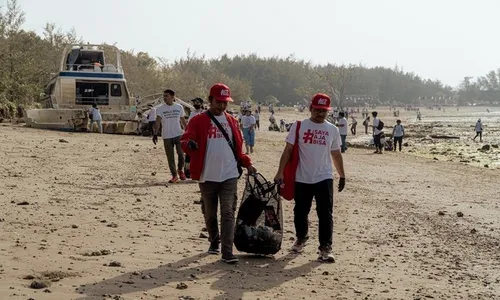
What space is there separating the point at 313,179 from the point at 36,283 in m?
3.14

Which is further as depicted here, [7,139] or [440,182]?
[7,139]

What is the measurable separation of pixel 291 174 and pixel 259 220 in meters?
0.58

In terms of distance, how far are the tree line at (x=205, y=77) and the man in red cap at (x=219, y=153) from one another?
25941 millimetres

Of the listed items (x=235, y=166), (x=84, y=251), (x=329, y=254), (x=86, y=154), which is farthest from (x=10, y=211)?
A: (x=86, y=154)

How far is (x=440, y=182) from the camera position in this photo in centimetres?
1828

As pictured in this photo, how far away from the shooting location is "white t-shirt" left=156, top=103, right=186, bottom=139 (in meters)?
13.5

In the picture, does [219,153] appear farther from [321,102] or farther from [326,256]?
[326,256]

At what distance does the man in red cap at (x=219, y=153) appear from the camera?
7629 mm

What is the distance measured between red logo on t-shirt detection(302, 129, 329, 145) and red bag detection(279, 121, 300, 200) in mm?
121

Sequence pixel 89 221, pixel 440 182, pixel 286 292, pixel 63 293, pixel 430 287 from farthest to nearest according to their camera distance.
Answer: pixel 440 182 → pixel 89 221 → pixel 430 287 → pixel 286 292 → pixel 63 293

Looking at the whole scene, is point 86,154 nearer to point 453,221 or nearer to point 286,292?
point 453,221

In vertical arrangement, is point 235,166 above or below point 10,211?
above

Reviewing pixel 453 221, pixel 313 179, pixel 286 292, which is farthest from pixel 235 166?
pixel 453 221

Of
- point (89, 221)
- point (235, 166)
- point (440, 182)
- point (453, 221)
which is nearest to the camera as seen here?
point (235, 166)
